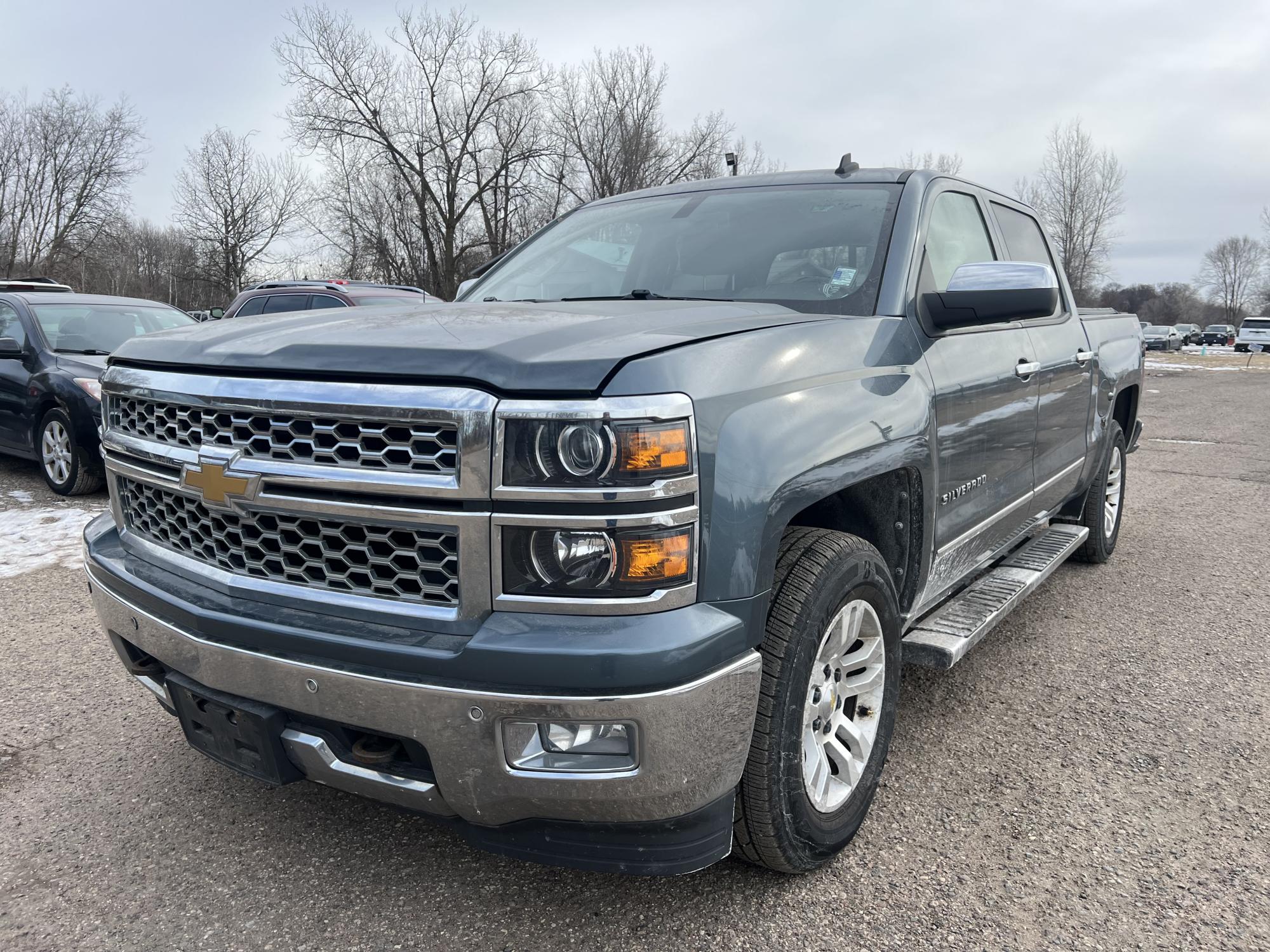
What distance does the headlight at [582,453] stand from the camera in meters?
1.72

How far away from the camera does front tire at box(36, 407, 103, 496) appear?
717cm

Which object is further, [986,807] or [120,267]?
[120,267]

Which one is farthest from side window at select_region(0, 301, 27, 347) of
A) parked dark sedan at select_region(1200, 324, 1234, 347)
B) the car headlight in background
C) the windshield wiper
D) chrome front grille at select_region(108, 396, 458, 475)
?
parked dark sedan at select_region(1200, 324, 1234, 347)

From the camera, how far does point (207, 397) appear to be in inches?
81.7

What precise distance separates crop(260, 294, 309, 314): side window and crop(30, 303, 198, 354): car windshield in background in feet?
8.33

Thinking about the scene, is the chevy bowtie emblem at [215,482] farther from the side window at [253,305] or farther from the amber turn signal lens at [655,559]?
the side window at [253,305]

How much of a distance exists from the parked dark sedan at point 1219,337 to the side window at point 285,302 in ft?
211

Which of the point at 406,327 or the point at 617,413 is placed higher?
the point at 406,327

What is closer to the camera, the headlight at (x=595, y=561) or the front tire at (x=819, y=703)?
the headlight at (x=595, y=561)

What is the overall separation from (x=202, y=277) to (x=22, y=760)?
40966mm

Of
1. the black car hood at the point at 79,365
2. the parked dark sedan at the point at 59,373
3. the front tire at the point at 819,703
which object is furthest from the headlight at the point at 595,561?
the black car hood at the point at 79,365

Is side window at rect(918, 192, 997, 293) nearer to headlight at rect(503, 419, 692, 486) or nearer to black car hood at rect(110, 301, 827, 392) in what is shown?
black car hood at rect(110, 301, 827, 392)

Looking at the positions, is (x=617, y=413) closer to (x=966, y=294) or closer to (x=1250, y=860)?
(x=966, y=294)

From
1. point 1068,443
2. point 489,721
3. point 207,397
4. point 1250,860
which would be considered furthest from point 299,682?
point 1068,443
